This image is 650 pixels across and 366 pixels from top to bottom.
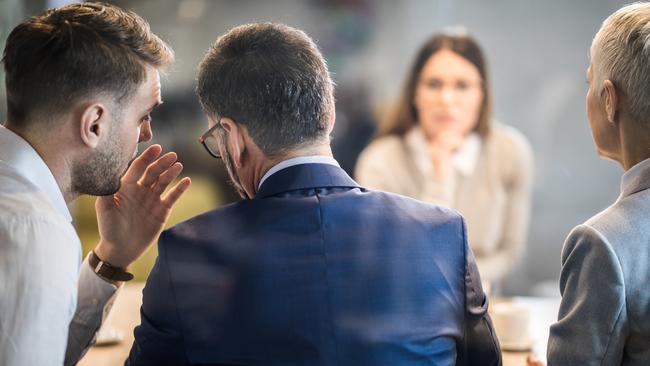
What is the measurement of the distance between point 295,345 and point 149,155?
70 cm

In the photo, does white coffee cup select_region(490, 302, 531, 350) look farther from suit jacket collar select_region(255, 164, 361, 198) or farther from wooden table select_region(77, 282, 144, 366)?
wooden table select_region(77, 282, 144, 366)

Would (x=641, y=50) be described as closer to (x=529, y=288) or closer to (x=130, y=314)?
(x=130, y=314)

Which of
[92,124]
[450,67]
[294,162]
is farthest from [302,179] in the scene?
[450,67]

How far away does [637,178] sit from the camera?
5.13ft

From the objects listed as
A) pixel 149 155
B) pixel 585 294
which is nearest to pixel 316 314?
pixel 585 294

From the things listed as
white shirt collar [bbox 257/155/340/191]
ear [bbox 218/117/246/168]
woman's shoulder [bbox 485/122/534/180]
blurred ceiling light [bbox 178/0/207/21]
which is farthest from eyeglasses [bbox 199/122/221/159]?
blurred ceiling light [bbox 178/0/207/21]

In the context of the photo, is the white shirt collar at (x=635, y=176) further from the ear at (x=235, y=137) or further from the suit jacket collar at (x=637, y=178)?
the ear at (x=235, y=137)

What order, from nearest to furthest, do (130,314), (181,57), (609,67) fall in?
1. (609,67)
2. (130,314)
3. (181,57)

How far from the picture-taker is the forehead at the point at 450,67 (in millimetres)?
4223

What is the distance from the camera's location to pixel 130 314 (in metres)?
2.60

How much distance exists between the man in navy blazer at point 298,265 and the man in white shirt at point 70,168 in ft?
0.64

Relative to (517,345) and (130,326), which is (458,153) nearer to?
(517,345)

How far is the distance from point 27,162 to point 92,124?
151 mm

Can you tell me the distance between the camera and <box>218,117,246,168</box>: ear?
1642 millimetres
